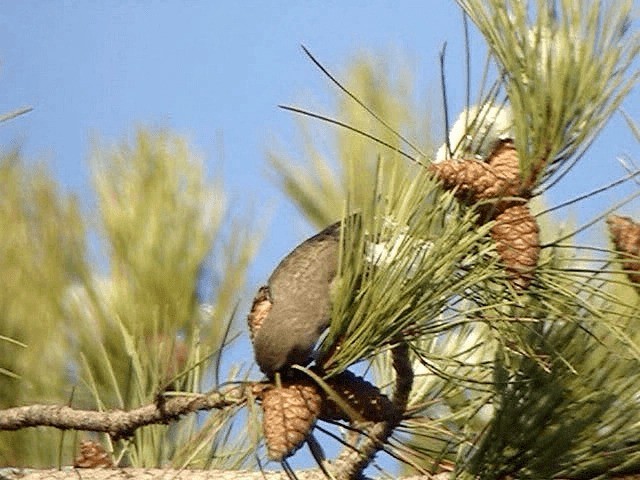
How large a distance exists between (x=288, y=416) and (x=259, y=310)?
59mm

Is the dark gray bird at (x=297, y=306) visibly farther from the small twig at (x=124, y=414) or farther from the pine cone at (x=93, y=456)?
the pine cone at (x=93, y=456)

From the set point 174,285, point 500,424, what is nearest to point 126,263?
point 174,285

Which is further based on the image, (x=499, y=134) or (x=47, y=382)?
(x=47, y=382)

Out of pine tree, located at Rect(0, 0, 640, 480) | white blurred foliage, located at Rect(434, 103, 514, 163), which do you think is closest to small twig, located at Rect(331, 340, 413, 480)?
pine tree, located at Rect(0, 0, 640, 480)

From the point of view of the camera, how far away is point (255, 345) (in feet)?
2.17

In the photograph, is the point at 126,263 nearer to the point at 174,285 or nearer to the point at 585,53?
the point at 174,285

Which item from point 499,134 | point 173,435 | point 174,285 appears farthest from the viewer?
point 174,285

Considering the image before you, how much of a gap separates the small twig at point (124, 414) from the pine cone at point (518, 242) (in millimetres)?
147

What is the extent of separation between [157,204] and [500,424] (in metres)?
0.52

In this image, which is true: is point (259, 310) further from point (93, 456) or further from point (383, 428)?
point (93, 456)

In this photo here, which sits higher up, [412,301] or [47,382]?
[47,382]

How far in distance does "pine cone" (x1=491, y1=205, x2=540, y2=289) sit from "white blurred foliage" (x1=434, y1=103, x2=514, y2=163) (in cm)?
5

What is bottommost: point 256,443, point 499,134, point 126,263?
point 256,443

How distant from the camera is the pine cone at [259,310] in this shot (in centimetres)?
69
